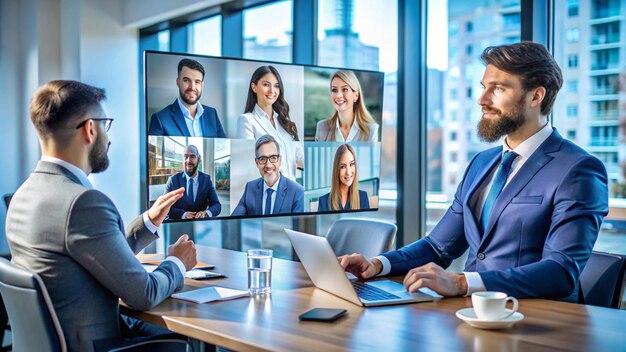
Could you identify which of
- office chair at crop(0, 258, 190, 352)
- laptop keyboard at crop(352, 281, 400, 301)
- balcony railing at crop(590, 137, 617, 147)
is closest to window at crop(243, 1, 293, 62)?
balcony railing at crop(590, 137, 617, 147)

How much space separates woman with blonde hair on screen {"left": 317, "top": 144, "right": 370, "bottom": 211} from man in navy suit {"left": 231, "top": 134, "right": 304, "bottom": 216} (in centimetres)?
18

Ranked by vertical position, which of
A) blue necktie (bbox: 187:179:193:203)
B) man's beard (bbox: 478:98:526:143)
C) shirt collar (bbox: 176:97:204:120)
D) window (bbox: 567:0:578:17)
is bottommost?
blue necktie (bbox: 187:179:193:203)

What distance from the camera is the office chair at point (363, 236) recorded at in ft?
9.48

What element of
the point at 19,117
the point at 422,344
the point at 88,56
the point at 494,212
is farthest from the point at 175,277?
the point at 19,117

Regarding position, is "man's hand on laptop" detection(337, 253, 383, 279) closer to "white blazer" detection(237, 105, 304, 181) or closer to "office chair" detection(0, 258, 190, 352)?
"office chair" detection(0, 258, 190, 352)

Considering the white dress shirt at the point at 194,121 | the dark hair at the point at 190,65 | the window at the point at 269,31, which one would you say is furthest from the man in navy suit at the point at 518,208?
the window at the point at 269,31

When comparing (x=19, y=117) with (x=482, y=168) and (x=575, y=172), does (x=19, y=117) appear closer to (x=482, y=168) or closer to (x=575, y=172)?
(x=482, y=168)

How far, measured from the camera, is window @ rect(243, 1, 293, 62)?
14.9 feet

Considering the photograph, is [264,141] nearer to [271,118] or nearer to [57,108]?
[271,118]

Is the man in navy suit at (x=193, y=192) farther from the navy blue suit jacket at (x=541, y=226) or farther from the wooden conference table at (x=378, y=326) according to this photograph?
the navy blue suit jacket at (x=541, y=226)

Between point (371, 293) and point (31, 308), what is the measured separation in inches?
37.5

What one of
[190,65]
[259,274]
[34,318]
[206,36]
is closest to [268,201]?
[190,65]

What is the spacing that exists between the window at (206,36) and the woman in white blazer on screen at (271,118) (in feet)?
7.78

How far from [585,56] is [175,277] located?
2165mm
